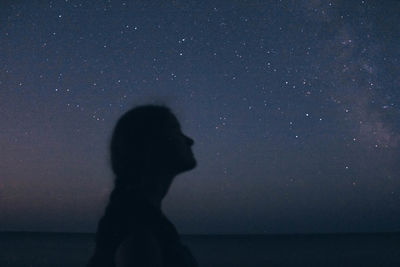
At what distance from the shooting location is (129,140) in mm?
1432

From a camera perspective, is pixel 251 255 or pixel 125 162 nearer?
pixel 125 162

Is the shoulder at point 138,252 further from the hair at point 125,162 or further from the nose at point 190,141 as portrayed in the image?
the nose at point 190,141

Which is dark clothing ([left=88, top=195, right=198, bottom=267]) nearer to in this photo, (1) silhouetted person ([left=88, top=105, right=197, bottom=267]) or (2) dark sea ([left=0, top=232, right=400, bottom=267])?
(1) silhouetted person ([left=88, top=105, right=197, bottom=267])

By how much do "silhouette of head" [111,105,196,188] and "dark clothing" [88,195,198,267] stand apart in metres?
0.20

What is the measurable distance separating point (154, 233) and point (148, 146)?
1.26 feet

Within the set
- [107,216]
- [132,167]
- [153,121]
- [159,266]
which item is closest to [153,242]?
[159,266]

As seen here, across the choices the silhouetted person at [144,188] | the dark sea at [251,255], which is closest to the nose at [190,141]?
the silhouetted person at [144,188]

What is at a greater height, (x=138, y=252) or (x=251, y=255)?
(x=138, y=252)

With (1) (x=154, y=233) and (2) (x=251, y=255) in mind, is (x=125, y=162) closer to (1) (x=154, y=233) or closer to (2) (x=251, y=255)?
(1) (x=154, y=233)

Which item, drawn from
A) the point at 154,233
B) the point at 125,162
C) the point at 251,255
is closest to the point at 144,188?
the point at 125,162

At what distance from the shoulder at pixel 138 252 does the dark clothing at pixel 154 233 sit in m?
0.05

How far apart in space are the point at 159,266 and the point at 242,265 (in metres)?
21.9

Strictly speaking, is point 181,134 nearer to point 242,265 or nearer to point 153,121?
point 153,121

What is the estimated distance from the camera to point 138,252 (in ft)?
3.25
